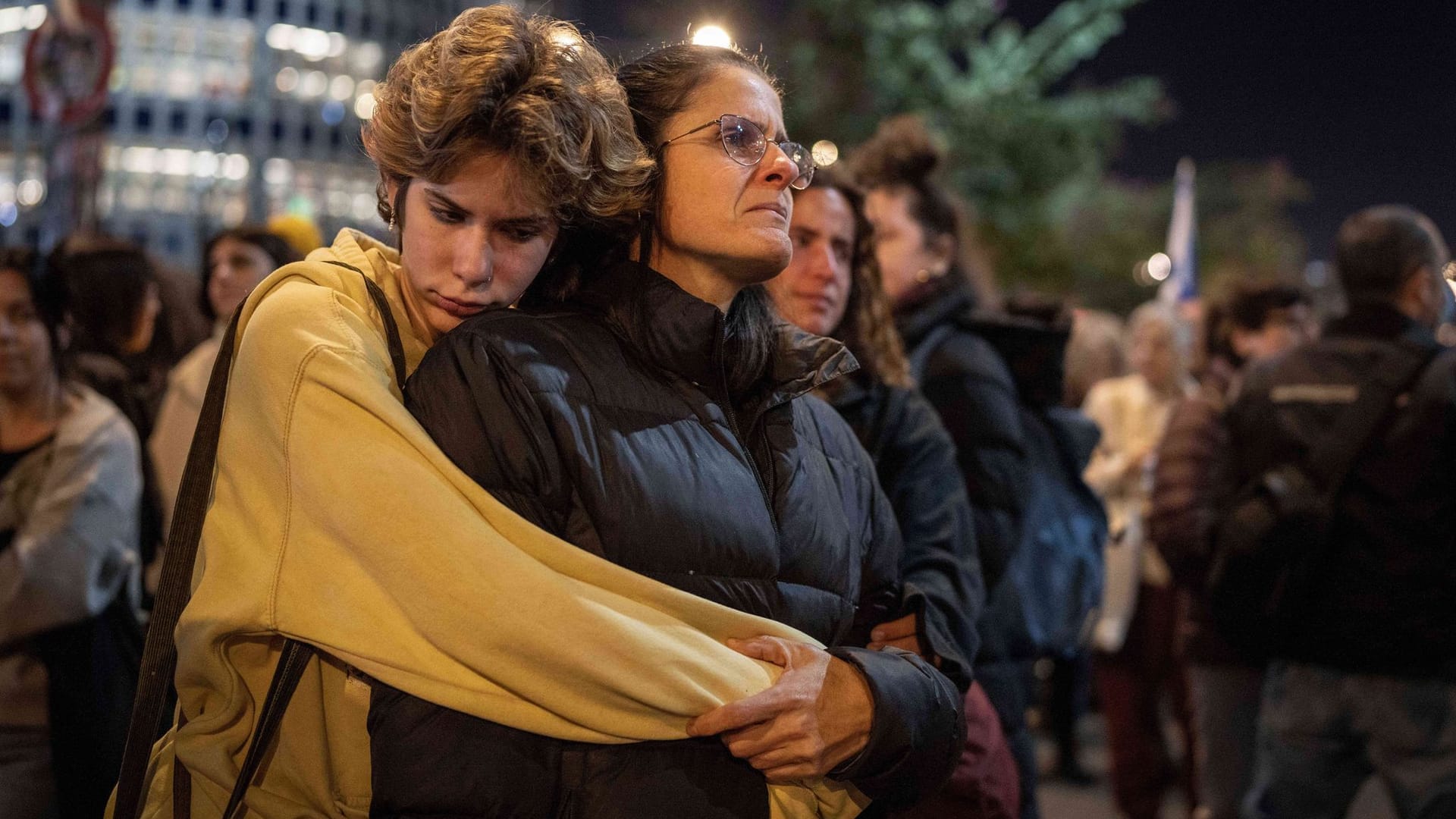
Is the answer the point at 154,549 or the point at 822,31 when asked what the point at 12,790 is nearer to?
the point at 154,549

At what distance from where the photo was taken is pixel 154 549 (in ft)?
12.9

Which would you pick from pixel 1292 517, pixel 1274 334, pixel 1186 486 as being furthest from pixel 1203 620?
Result: pixel 1274 334

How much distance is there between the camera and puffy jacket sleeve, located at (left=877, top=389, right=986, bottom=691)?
2553 mm

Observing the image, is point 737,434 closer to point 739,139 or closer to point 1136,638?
point 739,139

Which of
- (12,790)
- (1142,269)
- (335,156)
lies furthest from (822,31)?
(335,156)

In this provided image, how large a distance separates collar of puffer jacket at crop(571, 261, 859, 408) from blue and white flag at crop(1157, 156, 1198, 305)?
846cm

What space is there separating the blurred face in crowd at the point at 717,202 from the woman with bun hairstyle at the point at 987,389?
1384 mm

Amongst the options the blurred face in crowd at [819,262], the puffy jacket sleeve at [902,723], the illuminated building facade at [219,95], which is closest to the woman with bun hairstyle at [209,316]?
the blurred face in crowd at [819,262]

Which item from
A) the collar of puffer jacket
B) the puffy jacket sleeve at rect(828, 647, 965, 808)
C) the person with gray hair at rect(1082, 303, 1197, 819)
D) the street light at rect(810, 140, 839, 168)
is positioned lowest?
the person with gray hair at rect(1082, 303, 1197, 819)

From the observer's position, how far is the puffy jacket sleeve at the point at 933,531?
8.38 feet

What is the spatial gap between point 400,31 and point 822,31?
75.0 m

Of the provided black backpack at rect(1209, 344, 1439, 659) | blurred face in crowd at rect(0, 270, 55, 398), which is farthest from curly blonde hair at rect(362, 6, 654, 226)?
black backpack at rect(1209, 344, 1439, 659)

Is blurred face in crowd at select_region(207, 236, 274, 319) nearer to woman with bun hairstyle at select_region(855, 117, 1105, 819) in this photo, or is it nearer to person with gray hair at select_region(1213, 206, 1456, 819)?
woman with bun hairstyle at select_region(855, 117, 1105, 819)

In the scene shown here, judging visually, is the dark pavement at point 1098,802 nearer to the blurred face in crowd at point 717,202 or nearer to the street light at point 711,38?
the street light at point 711,38
